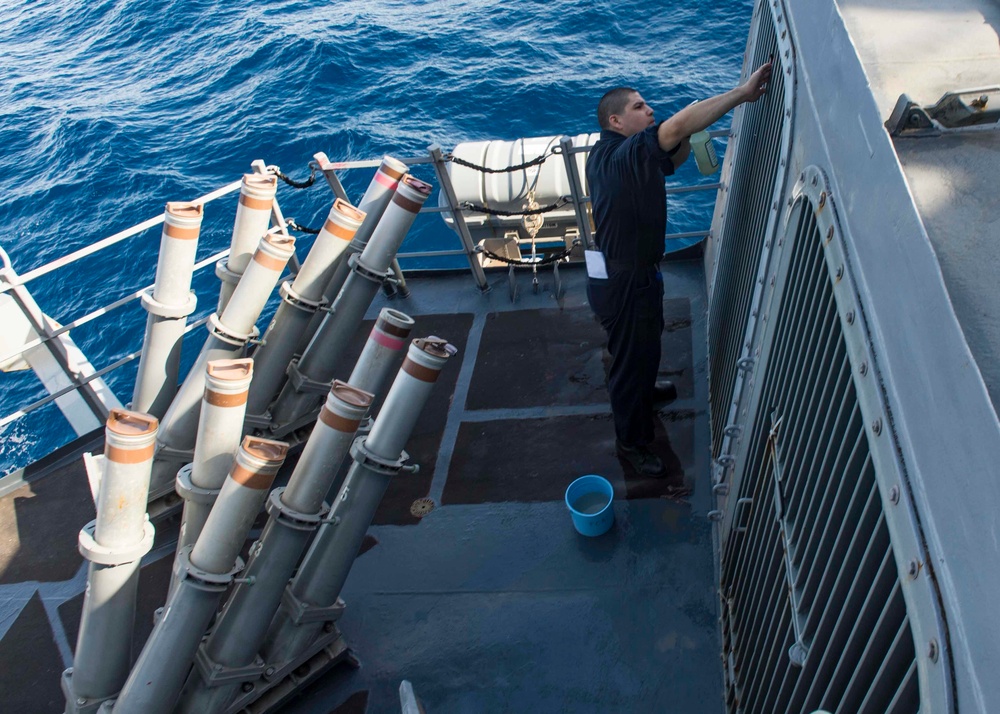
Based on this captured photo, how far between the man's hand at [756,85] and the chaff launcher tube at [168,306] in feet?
9.16

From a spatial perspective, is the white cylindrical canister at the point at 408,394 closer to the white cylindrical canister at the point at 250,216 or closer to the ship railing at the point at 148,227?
the white cylindrical canister at the point at 250,216

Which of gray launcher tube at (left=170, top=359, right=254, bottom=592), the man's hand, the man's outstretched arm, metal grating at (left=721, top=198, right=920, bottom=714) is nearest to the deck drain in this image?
gray launcher tube at (left=170, top=359, right=254, bottom=592)

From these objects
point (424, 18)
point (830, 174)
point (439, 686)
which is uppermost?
point (830, 174)

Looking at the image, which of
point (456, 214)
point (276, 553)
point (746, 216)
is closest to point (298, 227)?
point (456, 214)

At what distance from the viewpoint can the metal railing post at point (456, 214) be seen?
5723 mm

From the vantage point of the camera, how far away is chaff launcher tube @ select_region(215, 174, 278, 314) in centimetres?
432

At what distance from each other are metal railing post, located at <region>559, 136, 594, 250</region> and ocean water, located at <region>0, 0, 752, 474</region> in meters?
6.95

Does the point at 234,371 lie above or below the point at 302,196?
above

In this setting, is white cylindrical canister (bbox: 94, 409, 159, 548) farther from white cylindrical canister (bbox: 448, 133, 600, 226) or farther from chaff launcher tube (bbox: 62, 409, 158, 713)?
white cylindrical canister (bbox: 448, 133, 600, 226)

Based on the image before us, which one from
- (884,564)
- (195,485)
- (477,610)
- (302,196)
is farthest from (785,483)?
(302,196)

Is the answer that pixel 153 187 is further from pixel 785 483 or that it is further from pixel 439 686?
pixel 785 483

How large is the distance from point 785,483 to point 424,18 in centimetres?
1963

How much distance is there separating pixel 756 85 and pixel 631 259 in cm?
106

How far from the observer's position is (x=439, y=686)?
12.3ft
